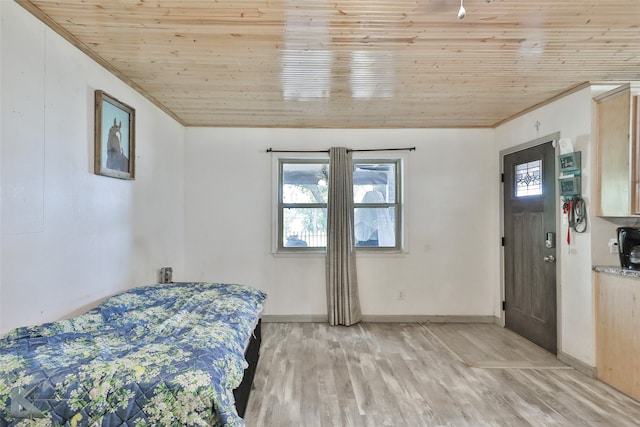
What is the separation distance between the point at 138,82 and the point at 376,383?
3.21 metres

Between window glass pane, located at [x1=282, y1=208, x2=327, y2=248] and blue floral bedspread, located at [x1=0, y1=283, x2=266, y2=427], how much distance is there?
2.26 meters

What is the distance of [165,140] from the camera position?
11.0ft

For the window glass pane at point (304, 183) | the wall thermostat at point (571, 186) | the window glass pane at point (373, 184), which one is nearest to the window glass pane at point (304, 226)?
the window glass pane at point (304, 183)

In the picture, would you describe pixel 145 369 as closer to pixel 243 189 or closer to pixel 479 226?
pixel 243 189

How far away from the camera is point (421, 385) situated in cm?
241

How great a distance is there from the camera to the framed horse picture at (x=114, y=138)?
2.20m

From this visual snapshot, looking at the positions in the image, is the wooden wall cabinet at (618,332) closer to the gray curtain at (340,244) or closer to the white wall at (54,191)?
the gray curtain at (340,244)

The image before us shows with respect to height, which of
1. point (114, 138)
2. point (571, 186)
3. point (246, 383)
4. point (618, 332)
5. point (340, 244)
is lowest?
point (246, 383)

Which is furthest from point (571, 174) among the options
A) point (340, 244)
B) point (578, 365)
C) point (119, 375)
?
point (119, 375)

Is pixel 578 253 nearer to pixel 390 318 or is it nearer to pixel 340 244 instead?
pixel 390 318

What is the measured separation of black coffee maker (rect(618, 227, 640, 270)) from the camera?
7.69ft

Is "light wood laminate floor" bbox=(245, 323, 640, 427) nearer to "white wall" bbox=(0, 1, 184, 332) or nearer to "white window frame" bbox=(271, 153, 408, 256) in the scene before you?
"white window frame" bbox=(271, 153, 408, 256)

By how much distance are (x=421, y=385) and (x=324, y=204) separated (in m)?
2.28

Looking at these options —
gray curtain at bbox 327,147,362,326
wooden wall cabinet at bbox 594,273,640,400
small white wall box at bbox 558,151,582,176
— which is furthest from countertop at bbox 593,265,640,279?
gray curtain at bbox 327,147,362,326
